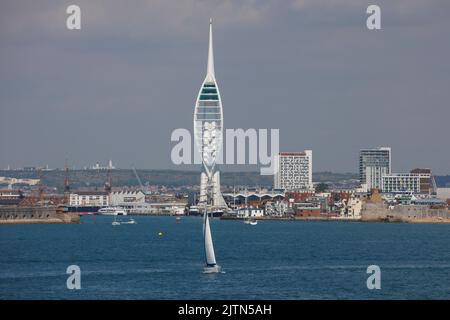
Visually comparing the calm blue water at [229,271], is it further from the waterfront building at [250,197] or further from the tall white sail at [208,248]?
the waterfront building at [250,197]

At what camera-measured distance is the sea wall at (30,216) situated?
129 m

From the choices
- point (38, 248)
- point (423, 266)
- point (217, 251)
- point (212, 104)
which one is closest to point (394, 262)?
point (423, 266)

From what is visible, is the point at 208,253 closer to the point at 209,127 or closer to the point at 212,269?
the point at 212,269

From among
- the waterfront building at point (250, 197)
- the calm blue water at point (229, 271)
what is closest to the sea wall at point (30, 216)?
the calm blue water at point (229, 271)

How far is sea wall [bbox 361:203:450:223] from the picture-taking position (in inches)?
5655

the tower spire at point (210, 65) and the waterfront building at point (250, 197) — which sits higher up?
the tower spire at point (210, 65)

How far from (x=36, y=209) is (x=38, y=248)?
64399 millimetres

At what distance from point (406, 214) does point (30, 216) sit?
50686mm

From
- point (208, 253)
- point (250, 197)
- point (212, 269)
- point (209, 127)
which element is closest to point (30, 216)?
point (209, 127)

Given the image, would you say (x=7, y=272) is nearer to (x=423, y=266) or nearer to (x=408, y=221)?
(x=423, y=266)

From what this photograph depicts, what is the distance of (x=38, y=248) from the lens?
67625 millimetres

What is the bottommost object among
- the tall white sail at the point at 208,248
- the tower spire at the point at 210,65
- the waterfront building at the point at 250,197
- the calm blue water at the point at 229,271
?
the calm blue water at the point at 229,271

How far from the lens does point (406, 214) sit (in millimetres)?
144000

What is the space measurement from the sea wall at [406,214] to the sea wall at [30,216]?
41.0m
